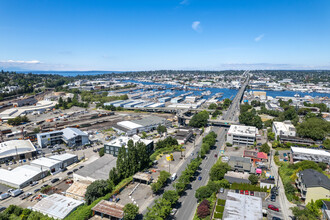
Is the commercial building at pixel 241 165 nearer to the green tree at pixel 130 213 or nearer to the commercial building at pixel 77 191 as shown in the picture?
the green tree at pixel 130 213

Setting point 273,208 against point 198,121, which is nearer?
point 273,208

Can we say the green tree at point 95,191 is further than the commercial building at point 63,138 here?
No

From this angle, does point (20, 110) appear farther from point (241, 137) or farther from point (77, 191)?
point (241, 137)

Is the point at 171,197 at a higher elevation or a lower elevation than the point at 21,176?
higher

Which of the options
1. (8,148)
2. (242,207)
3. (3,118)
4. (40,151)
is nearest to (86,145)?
(40,151)

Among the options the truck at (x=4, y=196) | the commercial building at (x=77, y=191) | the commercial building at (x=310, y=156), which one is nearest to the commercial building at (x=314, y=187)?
the commercial building at (x=310, y=156)

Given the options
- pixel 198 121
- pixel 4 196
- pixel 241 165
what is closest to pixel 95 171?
pixel 4 196
